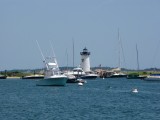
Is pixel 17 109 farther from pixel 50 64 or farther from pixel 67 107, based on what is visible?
pixel 50 64

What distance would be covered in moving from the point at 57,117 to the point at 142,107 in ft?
52.5

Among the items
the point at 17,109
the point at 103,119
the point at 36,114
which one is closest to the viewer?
the point at 103,119

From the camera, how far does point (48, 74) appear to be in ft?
407

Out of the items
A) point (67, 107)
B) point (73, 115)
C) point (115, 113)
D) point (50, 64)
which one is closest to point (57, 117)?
point (73, 115)

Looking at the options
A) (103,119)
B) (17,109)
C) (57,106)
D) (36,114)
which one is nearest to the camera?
(103,119)

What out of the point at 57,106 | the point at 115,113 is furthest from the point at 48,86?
the point at 115,113

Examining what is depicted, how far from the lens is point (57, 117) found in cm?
5512

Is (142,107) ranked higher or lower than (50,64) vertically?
lower

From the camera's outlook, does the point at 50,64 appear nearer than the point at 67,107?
No

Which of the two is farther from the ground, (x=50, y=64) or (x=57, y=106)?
(x=50, y=64)

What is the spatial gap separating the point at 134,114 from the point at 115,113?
7.02ft

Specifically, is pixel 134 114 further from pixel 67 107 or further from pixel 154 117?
pixel 67 107

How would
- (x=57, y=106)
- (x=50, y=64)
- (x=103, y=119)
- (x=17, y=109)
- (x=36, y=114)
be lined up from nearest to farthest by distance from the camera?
(x=103, y=119) → (x=36, y=114) → (x=17, y=109) → (x=57, y=106) → (x=50, y=64)

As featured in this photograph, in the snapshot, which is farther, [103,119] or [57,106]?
[57,106]
